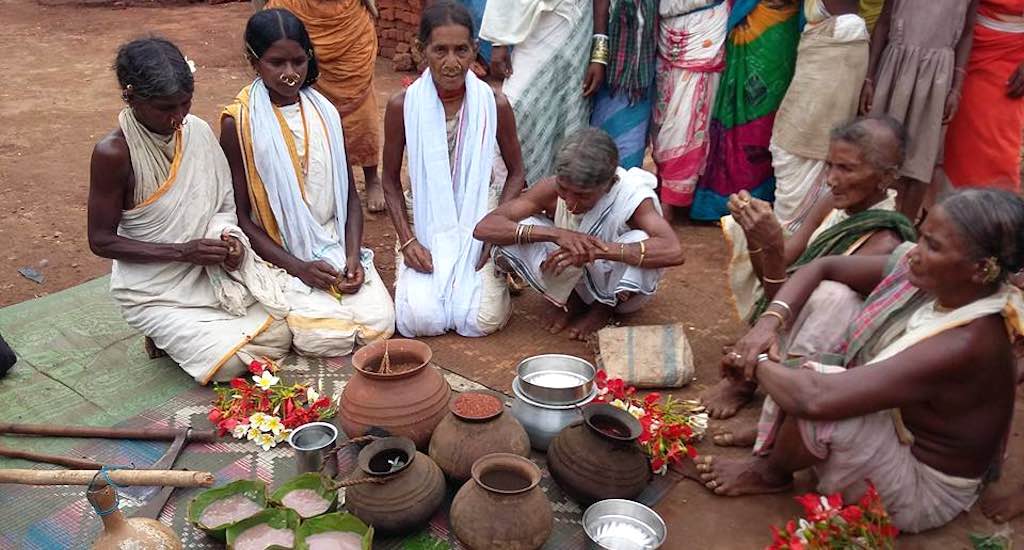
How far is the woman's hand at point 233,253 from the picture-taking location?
3.64 metres

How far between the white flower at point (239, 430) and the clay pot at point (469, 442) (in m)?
0.89

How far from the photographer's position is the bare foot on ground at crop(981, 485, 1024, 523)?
280 cm

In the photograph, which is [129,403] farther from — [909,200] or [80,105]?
[80,105]

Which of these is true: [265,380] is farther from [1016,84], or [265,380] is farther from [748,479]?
[1016,84]

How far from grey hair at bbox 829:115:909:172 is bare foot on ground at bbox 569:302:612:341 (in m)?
1.51

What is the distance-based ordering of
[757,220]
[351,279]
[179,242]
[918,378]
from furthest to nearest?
[351,279] → [179,242] → [757,220] → [918,378]

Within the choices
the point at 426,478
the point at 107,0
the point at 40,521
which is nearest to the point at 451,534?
the point at 426,478

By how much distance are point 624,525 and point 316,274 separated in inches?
80.1

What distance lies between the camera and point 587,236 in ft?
12.4

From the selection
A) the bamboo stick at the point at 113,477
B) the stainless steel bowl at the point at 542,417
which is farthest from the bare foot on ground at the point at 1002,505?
the bamboo stick at the point at 113,477

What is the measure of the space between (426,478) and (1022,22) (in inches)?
159

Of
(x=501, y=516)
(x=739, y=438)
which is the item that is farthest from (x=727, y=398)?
(x=501, y=516)

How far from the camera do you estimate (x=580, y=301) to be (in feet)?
13.9

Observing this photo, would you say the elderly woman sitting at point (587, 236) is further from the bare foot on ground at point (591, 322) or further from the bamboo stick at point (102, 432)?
the bamboo stick at point (102, 432)
